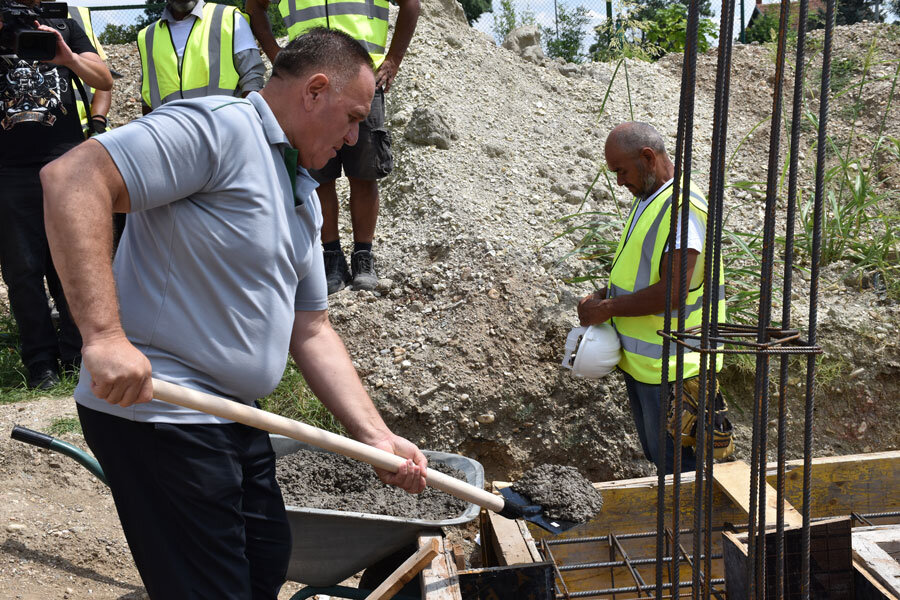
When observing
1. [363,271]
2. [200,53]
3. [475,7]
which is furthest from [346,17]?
[475,7]

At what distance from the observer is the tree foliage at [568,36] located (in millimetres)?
11446

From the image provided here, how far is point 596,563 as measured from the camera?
2.80 meters

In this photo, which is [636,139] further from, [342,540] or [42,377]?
[42,377]

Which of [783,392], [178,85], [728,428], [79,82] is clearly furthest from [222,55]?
[783,392]

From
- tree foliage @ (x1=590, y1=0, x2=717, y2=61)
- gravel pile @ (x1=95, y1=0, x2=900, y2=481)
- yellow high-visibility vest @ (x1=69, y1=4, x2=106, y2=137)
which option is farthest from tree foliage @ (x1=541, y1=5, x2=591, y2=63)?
yellow high-visibility vest @ (x1=69, y1=4, x2=106, y2=137)

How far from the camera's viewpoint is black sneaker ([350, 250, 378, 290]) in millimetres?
5121

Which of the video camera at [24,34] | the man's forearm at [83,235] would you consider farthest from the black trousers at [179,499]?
the video camera at [24,34]

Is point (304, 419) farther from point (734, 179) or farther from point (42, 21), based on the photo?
point (734, 179)

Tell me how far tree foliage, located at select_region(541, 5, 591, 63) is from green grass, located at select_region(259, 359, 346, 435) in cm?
773

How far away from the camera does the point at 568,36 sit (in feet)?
39.5

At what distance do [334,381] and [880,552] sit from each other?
1.63 meters

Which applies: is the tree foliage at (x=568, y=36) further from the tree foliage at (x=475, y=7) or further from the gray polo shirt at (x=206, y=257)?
the gray polo shirt at (x=206, y=257)

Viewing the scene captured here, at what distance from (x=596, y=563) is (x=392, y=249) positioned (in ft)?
10.4

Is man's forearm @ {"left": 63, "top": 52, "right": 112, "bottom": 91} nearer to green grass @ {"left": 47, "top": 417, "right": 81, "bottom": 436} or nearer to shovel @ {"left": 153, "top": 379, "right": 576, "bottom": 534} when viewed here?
green grass @ {"left": 47, "top": 417, "right": 81, "bottom": 436}
